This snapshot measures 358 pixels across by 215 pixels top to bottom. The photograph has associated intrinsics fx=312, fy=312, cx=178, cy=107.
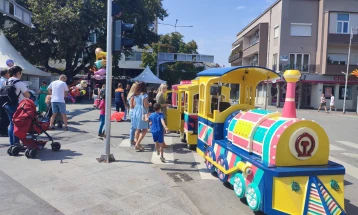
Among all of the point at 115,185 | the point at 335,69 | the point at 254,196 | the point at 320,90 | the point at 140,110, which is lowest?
the point at 115,185

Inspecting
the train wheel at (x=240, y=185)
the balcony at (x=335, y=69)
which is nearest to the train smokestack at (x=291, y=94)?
the train wheel at (x=240, y=185)

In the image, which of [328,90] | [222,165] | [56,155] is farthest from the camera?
[328,90]

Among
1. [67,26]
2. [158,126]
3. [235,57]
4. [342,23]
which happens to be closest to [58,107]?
[158,126]

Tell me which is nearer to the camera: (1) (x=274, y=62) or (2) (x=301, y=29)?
(2) (x=301, y=29)

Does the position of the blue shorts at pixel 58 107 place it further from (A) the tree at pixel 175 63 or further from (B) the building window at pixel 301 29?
(A) the tree at pixel 175 63

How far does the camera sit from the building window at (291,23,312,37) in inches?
1341

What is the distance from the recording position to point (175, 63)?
45062 mm

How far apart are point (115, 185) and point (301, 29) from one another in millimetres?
33918

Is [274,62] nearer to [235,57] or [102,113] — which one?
[235,57]

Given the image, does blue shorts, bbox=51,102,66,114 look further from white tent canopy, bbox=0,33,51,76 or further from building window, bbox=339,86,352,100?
building window, bbox=339,86,352,100

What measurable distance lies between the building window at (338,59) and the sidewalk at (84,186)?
3210 centimetres

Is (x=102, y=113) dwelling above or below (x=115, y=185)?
above

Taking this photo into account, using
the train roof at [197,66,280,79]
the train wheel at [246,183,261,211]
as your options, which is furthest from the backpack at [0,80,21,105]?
the train wheel at [246,183,261,211]

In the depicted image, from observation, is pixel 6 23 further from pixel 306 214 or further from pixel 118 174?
pixel 306 214
